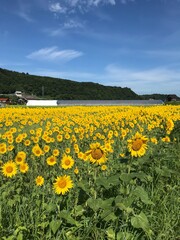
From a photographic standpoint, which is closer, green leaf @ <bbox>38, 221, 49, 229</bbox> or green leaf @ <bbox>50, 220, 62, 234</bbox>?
green leaf @ <bbox>50, 220, 62, 234</bbox>

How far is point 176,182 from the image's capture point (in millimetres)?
5508

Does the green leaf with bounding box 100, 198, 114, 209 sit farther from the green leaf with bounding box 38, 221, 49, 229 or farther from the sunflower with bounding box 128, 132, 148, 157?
the sunflower with bounding box 128, 132, 148, 157

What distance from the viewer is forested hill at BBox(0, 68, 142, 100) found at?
14000cm

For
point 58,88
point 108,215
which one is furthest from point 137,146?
point 58,88

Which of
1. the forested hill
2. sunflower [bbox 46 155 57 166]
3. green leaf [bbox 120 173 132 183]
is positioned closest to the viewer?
green leaf [bbox 120 173 132 183]

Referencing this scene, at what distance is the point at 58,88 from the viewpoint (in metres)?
152

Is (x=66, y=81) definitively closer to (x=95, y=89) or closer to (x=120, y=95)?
(x=95, y=89)

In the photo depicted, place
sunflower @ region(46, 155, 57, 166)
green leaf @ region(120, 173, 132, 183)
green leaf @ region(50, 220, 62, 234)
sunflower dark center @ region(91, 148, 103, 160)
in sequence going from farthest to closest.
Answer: sunflower @ region(46, 155, 57, 166) → sunflower dark center @ region(91, 148, 103, 160) → green leaf @ region(120, 173, 132, 183) → green leaf @ region(50, 220, 62, 234)

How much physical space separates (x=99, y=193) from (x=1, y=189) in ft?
4.11

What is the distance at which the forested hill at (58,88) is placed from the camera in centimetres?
14000

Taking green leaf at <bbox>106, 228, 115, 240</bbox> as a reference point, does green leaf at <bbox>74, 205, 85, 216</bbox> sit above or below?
above

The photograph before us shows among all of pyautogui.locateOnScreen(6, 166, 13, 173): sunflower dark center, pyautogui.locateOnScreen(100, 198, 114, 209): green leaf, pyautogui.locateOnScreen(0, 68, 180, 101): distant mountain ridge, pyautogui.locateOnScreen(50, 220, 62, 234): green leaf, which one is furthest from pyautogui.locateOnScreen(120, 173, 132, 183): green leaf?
pyautogui.locateOnScreen(0, 68, 180, 101): distant mountain ridge

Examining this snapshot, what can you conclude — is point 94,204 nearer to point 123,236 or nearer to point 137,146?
point 123,236

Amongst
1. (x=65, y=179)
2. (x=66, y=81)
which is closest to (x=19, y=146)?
(x=65, y=179)
